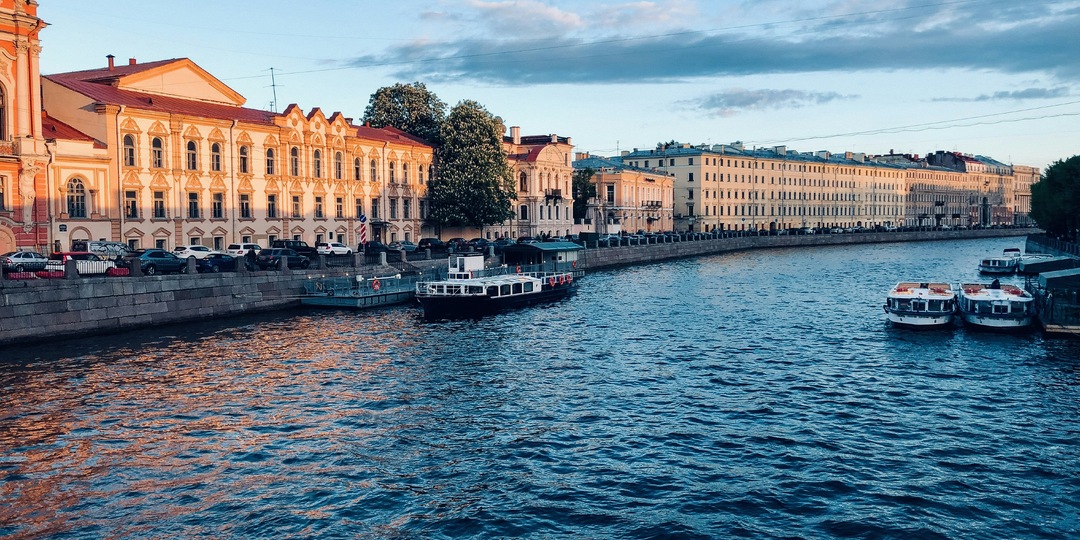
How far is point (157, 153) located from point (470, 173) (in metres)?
28.4

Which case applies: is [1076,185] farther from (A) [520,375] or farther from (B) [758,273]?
(A) [520,375]

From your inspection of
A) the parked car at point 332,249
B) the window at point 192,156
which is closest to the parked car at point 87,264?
the window at point 192,156

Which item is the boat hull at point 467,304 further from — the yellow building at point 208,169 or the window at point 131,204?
the window at point 131,204

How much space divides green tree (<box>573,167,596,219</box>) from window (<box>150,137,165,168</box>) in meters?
60.0

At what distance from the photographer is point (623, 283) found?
64.5 m

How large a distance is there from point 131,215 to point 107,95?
737 cm

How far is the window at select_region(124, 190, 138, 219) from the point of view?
50844 millimetres

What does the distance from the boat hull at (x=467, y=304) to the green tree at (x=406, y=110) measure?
1590 inches

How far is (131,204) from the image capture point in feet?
168

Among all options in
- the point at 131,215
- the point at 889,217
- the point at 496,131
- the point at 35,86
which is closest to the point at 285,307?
the point at 131,215

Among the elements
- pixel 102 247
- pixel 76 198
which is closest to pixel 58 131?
pixel 76 198

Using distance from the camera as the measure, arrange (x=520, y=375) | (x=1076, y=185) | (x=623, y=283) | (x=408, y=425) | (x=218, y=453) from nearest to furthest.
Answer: (x=218, y=453)
(x=408, y=425)
(x=520, y=375)
(x=623, y=283)
(x=1076, y=185)

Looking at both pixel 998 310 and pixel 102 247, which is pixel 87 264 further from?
pixel 998 310

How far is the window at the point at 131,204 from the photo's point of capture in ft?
167
